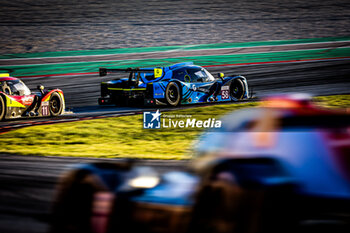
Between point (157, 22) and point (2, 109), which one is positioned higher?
point (157, 22)

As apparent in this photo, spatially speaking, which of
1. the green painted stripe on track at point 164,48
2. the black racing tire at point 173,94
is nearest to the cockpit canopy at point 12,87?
the black racing tire at point 173,94

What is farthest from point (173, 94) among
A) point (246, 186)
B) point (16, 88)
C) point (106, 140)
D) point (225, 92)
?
point (246, 186)

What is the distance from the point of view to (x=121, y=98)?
52.7 ft

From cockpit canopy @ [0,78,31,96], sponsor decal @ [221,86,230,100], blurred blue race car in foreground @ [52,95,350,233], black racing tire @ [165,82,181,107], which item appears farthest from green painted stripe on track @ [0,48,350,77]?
blurred blue race car in foreground @ [52,95,350,233]

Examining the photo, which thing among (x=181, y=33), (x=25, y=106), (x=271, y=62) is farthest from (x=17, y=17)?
(x=25, y=106)

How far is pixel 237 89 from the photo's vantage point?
16.7m

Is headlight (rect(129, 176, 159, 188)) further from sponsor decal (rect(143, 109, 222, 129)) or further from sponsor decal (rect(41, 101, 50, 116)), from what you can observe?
sponsor decal (rect(41, 101, 50, 116))

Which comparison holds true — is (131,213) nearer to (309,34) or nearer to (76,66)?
(76,66)

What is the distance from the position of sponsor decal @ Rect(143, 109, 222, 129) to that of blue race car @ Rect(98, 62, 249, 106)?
1.23 m

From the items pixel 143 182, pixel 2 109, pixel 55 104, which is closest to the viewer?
pixel 143 182

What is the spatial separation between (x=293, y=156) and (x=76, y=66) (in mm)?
22178

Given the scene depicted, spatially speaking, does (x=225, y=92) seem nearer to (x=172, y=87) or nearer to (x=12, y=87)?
(x=172, y=87)

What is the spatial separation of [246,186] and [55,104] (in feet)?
44.2

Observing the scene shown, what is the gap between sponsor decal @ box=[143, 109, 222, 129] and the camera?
44.6ft
